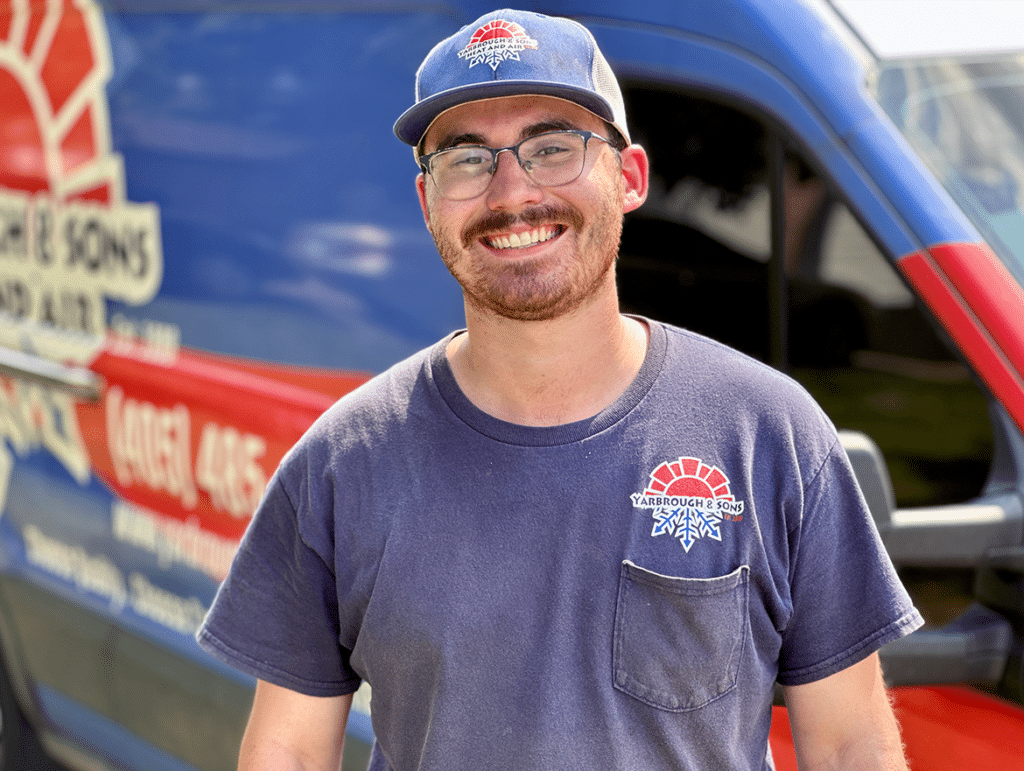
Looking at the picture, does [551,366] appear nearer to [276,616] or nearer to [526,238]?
[526,238]

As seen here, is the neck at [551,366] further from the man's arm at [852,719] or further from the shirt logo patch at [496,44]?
the man's arm at [852,719]

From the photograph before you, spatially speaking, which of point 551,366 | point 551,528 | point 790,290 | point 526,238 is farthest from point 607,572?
point 790,290

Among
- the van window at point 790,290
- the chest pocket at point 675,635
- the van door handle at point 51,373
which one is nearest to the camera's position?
the chest pocket at point 675,635

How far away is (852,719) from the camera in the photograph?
1434 millimetres

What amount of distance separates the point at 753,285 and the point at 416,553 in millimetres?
1024

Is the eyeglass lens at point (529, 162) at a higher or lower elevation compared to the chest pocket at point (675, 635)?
higher

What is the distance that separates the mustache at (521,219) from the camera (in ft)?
4.74

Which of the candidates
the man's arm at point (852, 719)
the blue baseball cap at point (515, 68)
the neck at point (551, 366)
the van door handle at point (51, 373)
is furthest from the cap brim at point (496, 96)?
the van door handle at point (51, 373)

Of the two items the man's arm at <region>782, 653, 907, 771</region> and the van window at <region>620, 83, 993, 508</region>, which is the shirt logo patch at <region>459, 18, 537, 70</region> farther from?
the man's arm at <region>782, 653, 907, 771</region>

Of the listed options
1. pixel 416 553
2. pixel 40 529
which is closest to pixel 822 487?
pixel 416 553

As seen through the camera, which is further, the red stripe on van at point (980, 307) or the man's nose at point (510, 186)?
the red stripe on van at point (980, 307)

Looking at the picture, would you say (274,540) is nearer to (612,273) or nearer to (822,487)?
(612,273)

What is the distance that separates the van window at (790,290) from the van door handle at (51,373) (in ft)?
4.84

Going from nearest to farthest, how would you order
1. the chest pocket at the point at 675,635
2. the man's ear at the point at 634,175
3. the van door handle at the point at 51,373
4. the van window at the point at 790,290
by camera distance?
the chest pocket at the point at 675,635, the man's ear at the point at 634,175, the van window at the point at 790,290, the van door handle at the point at 51,373
